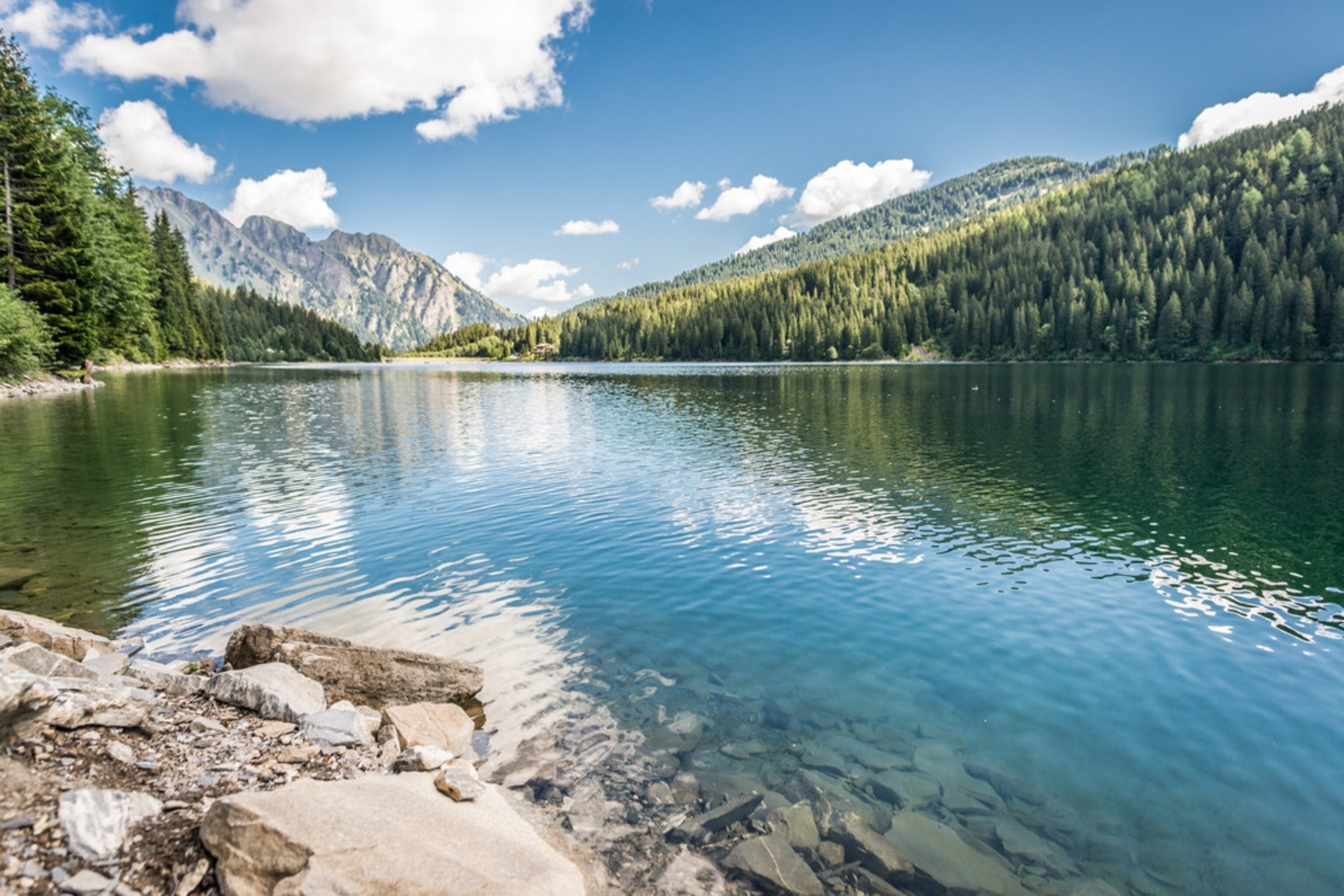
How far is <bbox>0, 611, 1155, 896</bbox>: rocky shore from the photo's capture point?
6.18 metres

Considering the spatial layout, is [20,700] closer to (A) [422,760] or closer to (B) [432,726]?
(A) [422,760]

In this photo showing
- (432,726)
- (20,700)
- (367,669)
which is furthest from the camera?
(367,669)

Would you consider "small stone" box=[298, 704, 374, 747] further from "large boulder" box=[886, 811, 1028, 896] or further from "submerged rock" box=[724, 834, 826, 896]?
"large boulder" box=[886, 811, 1028, 896]

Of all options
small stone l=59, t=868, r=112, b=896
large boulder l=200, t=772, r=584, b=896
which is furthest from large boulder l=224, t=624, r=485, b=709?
small stone l=59, t=868, r=112, b=896

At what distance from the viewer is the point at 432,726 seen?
35.3 feet

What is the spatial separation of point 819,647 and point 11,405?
77.6 metres

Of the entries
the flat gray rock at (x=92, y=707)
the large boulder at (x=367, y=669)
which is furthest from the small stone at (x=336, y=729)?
the flat gray rock at (x=92, y=707)

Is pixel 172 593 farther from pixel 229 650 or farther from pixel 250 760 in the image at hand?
pixel 250 760

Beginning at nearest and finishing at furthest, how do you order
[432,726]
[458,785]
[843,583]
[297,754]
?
[458,785]
[297,754]
[432,726]
[843,583]

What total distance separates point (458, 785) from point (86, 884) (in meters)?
3.52

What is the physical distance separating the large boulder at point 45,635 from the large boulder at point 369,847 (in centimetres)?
827

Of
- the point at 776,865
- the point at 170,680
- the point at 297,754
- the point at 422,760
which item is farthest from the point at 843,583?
the point at 170,680

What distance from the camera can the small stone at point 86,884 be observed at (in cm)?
553

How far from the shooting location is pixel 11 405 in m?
58.6
